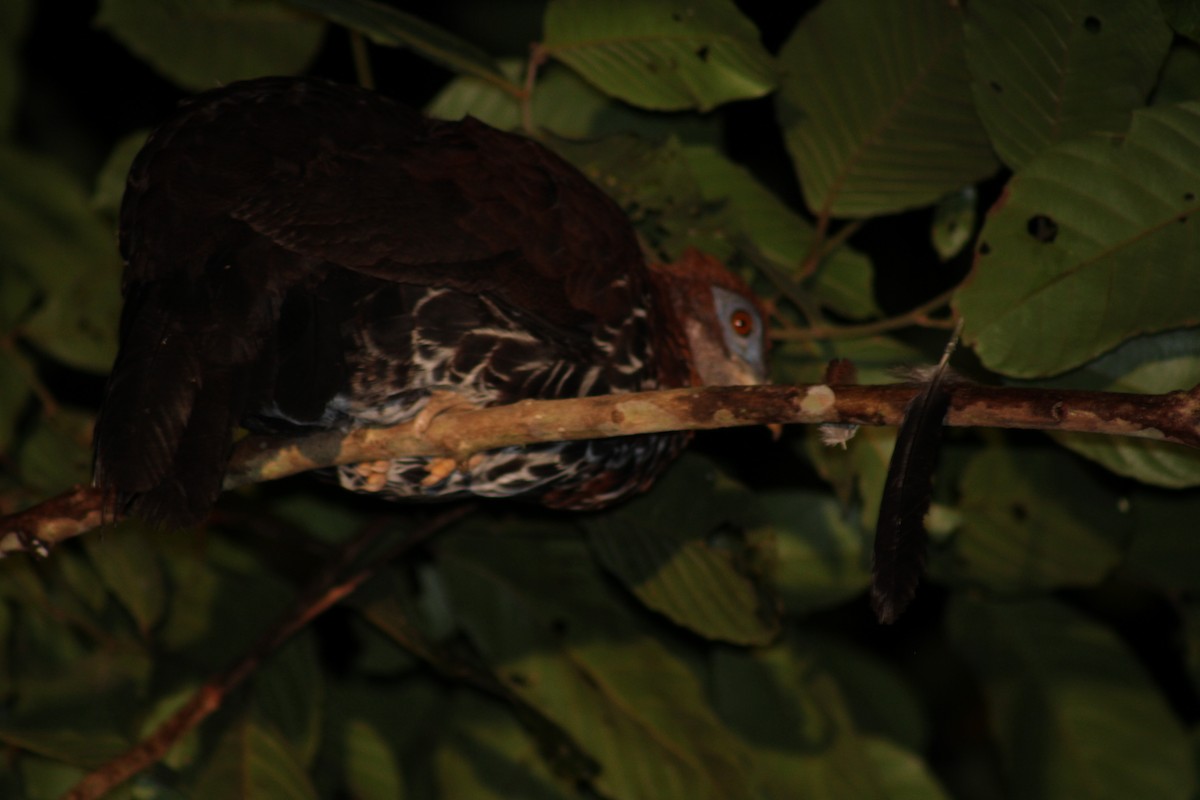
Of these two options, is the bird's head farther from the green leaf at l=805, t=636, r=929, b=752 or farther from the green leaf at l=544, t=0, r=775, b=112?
the green leaf at l=805, t=636, r=929, b=752

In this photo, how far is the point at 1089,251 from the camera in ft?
9.93

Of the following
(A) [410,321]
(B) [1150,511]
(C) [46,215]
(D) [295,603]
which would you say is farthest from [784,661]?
(C) [46,215]

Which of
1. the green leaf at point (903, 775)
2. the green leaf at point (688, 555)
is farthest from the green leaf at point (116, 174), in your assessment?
the green leaf at point (903, 775)

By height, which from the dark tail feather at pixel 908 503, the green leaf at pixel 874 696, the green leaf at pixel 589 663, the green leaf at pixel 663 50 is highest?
the green leaf at pixel 663 50

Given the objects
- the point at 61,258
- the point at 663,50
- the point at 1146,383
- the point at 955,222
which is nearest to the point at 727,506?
the point at 955,222

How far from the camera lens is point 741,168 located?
3.94m

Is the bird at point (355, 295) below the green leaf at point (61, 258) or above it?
above

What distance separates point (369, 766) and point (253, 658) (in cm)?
67

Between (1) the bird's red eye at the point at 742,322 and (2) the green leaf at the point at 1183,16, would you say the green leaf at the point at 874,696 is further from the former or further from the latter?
(2) the green leaf at the point at 1183,16

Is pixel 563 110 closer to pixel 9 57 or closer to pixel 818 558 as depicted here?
pixel 818 558

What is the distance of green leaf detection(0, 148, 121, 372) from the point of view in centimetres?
434

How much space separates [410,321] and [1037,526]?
2.06 metres

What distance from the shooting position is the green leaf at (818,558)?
403 cm

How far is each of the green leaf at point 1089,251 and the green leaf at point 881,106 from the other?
0.53m
